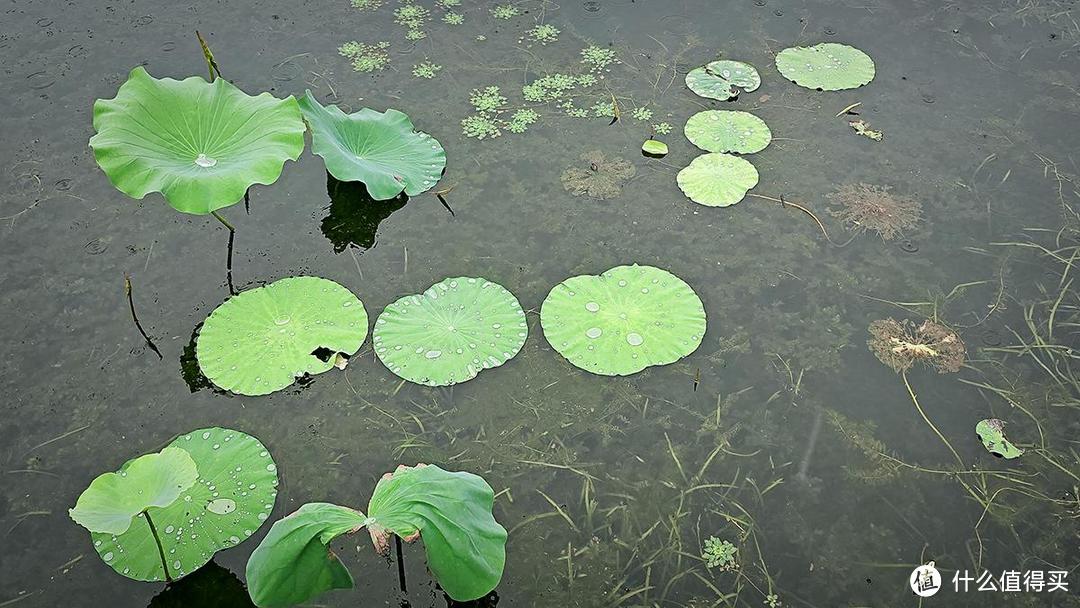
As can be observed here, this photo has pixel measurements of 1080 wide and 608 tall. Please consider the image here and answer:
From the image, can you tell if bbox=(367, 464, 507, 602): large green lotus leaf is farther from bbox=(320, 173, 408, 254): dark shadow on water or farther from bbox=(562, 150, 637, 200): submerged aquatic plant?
bbox=(562, 150, 637, 200): submerged aquatic plant

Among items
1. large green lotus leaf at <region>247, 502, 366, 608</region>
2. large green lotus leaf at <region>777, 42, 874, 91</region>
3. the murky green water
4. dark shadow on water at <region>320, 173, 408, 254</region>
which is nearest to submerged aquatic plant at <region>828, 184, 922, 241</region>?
the murky green water

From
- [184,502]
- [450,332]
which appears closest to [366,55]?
[450,332]

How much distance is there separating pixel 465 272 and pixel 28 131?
191cm

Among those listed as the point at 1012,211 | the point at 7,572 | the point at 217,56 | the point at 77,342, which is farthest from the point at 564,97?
Result: the point at 7,572

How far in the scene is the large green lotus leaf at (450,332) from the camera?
262cm

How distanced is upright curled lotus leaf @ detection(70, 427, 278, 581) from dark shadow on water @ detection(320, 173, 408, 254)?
868mm

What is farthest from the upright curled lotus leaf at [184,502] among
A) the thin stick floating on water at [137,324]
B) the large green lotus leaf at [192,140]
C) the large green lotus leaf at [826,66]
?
the large green lotus leaf at [826,66]

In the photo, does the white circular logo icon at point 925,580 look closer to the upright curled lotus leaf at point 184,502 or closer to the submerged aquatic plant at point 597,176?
the submerged aquatic plant at point 597,176

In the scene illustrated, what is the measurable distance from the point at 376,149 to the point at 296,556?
1640 mm

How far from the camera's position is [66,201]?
3.15 m

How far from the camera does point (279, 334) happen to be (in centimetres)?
268

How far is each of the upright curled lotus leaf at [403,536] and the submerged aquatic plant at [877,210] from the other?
184cm

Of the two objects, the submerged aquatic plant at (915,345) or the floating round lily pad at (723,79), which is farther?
the floating round lily pad at (723,79)

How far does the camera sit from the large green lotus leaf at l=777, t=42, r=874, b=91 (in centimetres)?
363
